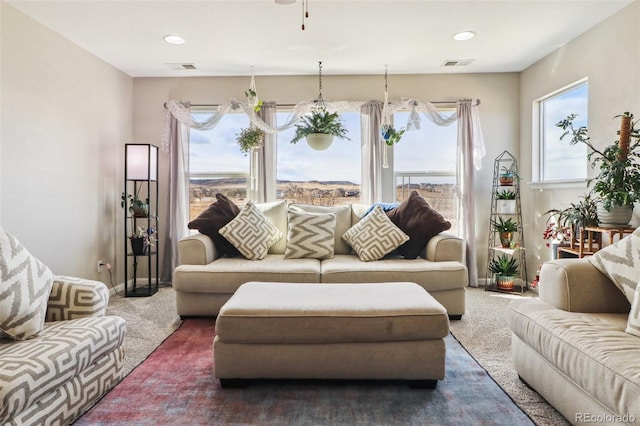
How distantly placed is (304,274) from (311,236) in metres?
0.57

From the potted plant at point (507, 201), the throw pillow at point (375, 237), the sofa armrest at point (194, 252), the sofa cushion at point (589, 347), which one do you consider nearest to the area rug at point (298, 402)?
the sofa cushion at point (589, 347)

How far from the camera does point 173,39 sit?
11.4 ft

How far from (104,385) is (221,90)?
351cm

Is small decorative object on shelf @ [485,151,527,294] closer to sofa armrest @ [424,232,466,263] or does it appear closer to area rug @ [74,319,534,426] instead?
sofa armrest @ [424,232,466,263]

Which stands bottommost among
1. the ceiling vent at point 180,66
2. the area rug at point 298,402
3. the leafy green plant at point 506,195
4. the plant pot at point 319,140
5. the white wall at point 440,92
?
the area rug at point 298,402

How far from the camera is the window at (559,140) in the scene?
11.9 feet

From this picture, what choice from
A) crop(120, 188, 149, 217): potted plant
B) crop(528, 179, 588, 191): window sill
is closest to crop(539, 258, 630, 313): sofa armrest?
crop(528, 179, 588, 191): window sill

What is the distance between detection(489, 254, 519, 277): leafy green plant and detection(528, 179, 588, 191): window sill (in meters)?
0.83

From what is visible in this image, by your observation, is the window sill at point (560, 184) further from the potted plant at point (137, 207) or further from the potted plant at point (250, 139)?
Answer: the potted plant at point (137, 207)

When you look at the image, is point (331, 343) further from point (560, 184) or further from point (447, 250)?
point (560, 184)

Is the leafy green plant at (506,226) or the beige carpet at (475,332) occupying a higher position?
the leafy green plant at (506,226)

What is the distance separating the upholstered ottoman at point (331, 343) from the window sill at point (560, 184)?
237 centimetres

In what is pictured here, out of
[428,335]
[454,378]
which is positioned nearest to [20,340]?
[428,335]

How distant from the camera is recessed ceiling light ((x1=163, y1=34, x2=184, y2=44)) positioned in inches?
134
